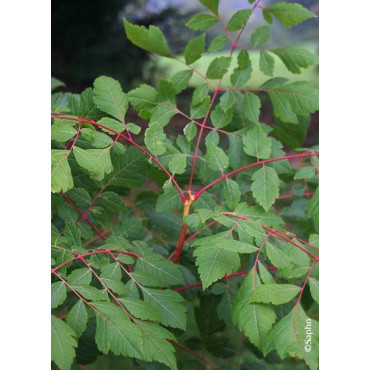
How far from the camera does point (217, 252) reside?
707 millimetres

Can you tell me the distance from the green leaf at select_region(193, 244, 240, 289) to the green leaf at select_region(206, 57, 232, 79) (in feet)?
1.05

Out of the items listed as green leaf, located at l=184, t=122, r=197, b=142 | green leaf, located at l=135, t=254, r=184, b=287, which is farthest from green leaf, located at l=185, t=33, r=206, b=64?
green leaf, located at l=135, t=254, r=184, b=287

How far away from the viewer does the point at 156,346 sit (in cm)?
66

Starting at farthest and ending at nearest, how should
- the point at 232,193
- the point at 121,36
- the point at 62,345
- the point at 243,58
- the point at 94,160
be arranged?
1. the point at 121,36
2. the point at 243,58
3. the point at 232,193
4. the point at 94,160
5. the point at 62,345

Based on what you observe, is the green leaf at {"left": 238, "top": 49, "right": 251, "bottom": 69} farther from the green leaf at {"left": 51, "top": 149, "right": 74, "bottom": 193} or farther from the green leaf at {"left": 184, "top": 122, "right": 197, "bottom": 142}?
the green leaf at {"left": 51, "top": 149, "right": 74, "bottom": 193}

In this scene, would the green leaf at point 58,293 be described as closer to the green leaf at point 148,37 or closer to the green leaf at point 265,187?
the green leaf at point 265,187

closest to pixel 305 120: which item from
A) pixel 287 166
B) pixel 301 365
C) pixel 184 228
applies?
pixel 287 166

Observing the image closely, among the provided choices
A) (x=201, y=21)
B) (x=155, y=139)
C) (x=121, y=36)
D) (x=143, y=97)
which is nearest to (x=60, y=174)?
(x=155, y=139)

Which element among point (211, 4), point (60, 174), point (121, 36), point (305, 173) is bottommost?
point (121, 36)

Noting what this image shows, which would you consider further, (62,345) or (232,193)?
(232,193)

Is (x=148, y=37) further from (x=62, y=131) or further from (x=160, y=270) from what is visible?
(x=160, y=270)

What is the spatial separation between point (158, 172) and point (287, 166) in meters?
0.23

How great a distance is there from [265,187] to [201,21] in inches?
11.4

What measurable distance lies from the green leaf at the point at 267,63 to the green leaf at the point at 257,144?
0.11m
